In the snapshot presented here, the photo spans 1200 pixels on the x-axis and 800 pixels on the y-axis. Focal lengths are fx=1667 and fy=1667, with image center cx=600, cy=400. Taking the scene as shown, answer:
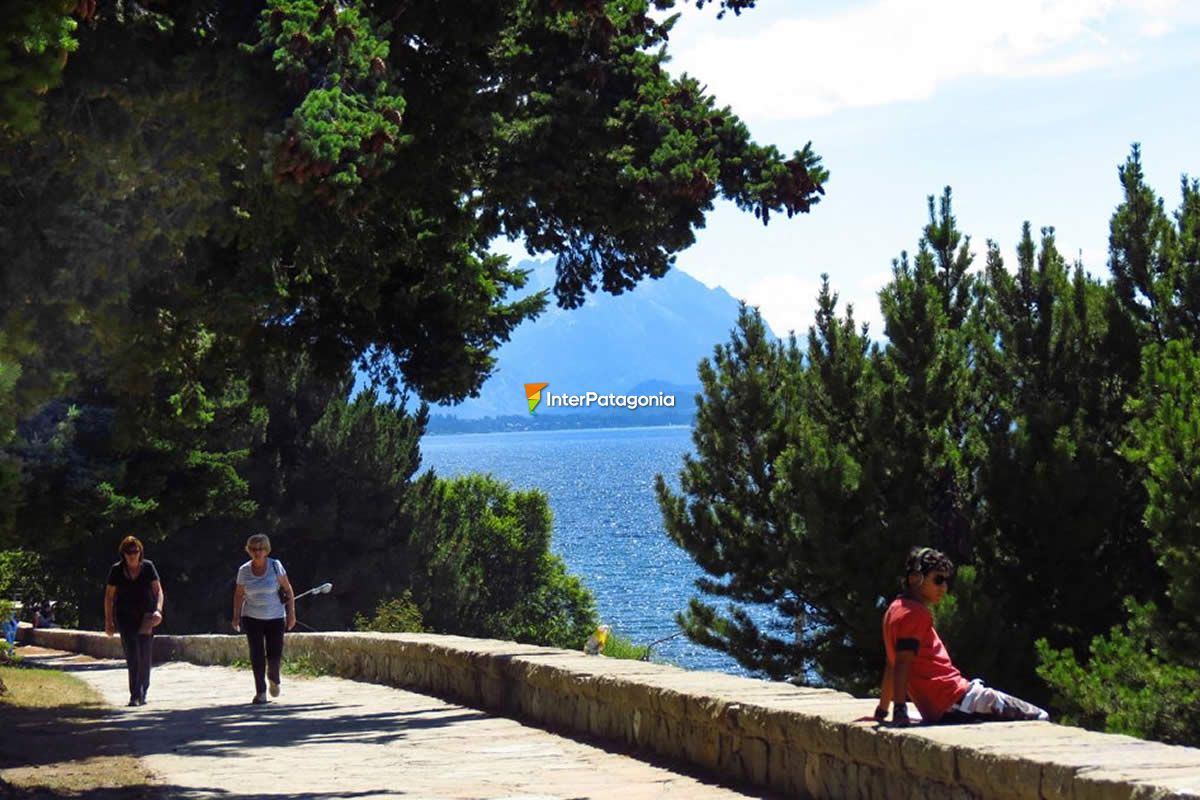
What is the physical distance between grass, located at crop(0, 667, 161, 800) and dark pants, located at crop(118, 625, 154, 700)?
0.34 metres

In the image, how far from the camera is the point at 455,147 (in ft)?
39.1

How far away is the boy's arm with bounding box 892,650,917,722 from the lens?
23.6ft

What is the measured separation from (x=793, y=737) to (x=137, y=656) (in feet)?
29.6

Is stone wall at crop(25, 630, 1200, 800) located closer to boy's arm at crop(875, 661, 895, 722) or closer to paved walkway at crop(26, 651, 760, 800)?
boy's arm at crop(875, 661, 895, 722)

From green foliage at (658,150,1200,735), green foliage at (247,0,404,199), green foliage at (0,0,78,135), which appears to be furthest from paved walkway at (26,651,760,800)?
green foliage at (658,150,1200,735)

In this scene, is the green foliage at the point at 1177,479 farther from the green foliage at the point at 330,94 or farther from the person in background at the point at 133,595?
the green foliage at the point at 330,94

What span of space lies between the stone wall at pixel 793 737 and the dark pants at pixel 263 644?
4.56 ft

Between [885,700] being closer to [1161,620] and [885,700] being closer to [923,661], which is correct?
[923,661]

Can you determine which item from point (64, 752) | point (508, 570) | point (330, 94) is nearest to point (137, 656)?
point (64, 752)

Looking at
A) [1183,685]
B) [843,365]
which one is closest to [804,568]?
[843,365]

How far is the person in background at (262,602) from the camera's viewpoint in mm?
14211

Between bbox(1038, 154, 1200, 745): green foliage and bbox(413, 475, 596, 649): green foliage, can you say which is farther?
bbox(413, 475, 596, 649): green foliage

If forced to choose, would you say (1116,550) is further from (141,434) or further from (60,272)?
(60,272)

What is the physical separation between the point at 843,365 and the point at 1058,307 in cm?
355
